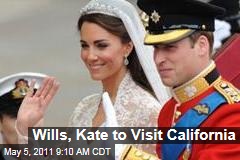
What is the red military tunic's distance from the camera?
5.82 ft

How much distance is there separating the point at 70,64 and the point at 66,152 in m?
2.58

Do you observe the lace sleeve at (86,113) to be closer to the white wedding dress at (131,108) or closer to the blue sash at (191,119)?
the white wedding dress at (131,108)

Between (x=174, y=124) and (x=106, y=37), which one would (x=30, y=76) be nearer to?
(x=106, y=37)

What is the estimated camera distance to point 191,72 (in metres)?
1.88

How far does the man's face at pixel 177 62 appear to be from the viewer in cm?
186

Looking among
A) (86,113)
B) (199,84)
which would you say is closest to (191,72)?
(199,84)

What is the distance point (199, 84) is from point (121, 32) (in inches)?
24.6

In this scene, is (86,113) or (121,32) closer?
(121,32)

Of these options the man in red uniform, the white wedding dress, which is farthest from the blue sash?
the white wedding dress

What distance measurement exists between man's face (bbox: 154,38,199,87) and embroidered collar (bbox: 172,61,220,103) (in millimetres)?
16

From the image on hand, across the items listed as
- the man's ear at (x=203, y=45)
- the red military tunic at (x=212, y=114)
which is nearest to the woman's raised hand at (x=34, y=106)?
the red military tunic at (x=212, y=114)

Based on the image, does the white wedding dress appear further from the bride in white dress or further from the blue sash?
the blue sash

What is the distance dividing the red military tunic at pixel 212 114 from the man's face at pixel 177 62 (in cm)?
3

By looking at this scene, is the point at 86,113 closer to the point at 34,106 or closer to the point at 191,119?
the point at 34,106
